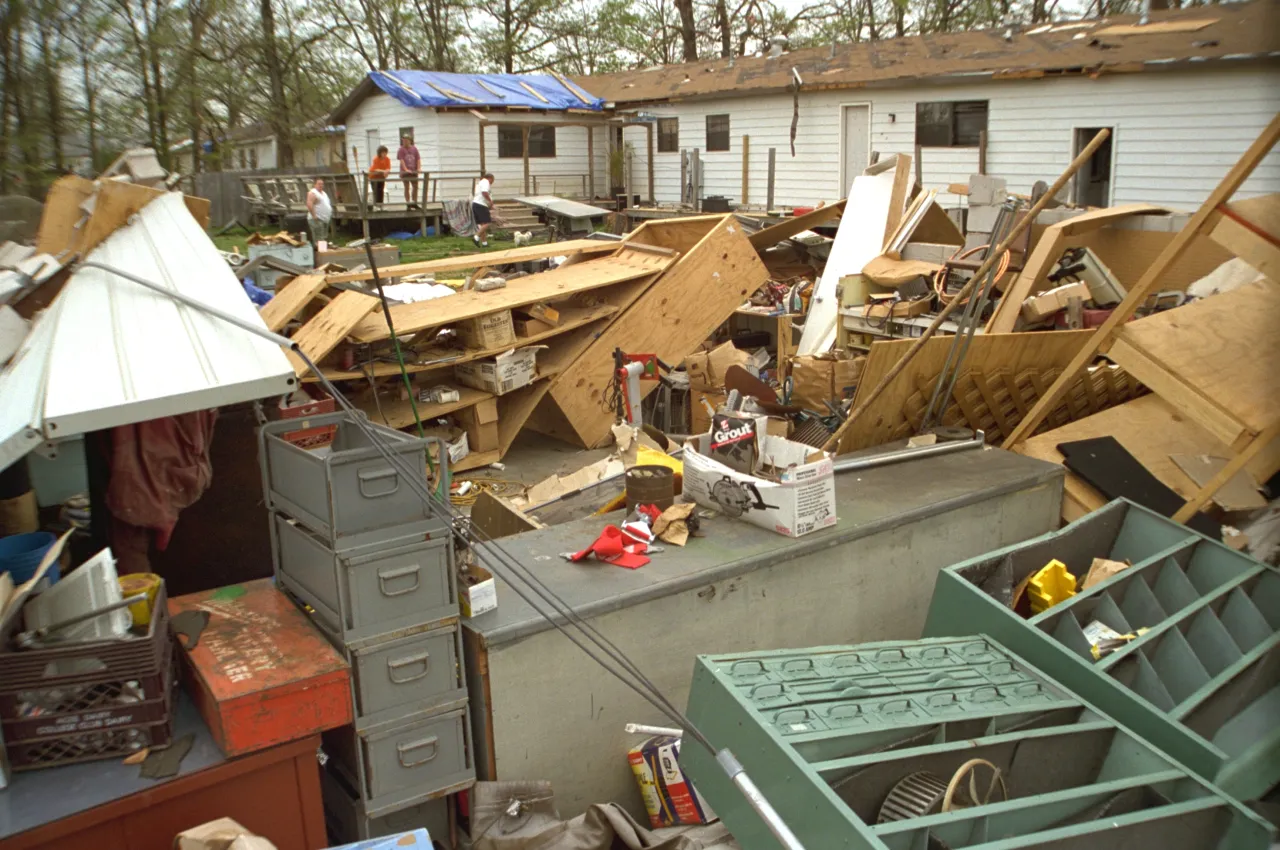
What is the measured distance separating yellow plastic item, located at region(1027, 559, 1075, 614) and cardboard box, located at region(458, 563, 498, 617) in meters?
2.42

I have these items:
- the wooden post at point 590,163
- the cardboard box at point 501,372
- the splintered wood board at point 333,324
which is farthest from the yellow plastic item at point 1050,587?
the wooden post at point 590,163

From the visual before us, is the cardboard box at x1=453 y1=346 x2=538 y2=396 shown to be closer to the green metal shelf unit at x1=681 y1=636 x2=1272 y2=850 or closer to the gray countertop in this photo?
the gray countertop

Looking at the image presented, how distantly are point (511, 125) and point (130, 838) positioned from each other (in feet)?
68.5

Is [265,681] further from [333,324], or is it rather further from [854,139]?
[854,139]

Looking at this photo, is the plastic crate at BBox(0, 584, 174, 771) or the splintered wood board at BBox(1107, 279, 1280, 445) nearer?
the plastic crate at BBox(0, 584, 174, 771)

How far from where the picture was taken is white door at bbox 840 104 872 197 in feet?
59.8

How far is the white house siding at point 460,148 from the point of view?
22.5 m

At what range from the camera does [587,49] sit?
32906 millimetres

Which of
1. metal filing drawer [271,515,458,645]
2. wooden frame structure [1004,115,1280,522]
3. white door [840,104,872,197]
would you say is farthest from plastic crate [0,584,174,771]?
white door [840,104,872,197]

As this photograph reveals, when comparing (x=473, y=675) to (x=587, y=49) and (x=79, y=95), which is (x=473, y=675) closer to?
(x=79, y=95)

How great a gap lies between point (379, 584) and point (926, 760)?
1796mm

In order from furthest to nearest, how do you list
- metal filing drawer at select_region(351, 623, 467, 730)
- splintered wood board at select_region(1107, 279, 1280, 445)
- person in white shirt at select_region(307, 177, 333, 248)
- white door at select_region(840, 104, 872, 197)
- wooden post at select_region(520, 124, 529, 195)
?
wooden post at select_region(520, 124, 529, 195) → white door at select_region(840, 104, 872, 197) → person in white shirt at select_region(307, 177, 333, 248) → splintered wood board at select_region(1107, 279, 1280, 445) → metal filing drawer at select_region(351, 623, 467, 730)

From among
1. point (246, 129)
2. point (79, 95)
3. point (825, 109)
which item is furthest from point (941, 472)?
point (246, 129)

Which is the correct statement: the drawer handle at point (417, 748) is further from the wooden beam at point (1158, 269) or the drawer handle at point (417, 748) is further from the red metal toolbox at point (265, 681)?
the wooden beam at point (1158, 269)
